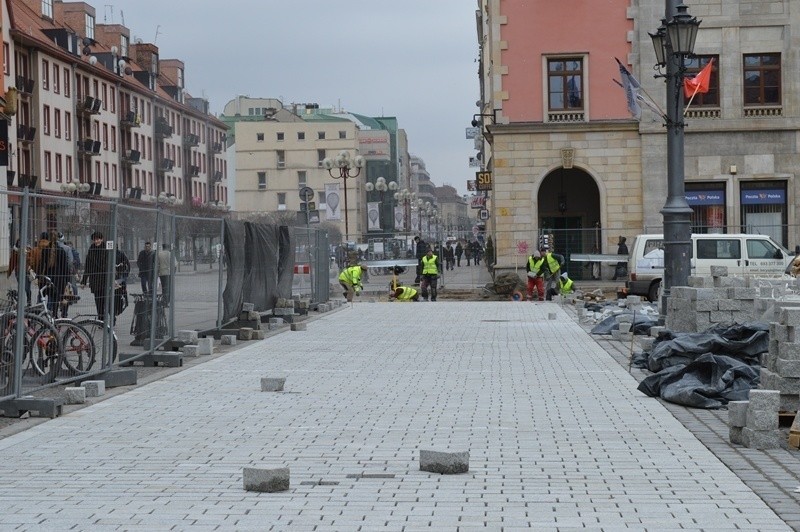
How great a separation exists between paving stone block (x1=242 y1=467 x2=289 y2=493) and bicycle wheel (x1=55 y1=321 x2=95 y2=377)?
17.3 feet

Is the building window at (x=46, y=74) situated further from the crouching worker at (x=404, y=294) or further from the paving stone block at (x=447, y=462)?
the paving stone block at (x=447, y=462)

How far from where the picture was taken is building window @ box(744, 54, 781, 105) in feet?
137

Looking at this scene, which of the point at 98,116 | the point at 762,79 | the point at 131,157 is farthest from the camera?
the point at 131,157

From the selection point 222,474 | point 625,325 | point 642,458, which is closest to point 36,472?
point 222,474

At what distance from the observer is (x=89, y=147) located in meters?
77.2

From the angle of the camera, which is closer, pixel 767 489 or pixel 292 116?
pixel 767 489

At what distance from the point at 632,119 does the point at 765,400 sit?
33.5 m

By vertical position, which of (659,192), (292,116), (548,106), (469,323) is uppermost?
(292,116)

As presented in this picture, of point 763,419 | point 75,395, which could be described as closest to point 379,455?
point 763,419

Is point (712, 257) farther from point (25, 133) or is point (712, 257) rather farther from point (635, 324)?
point (25, 133)

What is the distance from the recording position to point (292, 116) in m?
142

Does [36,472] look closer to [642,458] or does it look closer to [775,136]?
[642,458]

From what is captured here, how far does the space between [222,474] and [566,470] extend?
213 cm

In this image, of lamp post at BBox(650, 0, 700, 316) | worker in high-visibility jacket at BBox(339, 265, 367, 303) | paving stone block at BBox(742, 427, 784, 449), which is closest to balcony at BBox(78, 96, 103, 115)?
worker in high-visibility jacket at BBox(339, 265, 367, 303)
